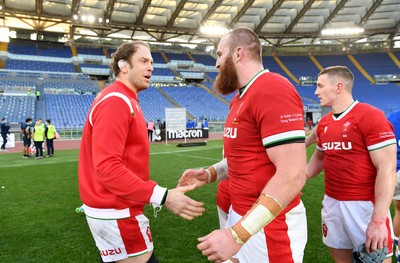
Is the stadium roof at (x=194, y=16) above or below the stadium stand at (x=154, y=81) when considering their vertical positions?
above

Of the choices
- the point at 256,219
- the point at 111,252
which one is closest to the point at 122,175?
the point at 111,252

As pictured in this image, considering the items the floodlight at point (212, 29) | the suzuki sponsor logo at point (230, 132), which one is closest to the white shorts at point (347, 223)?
the suzuki sponsor logo at point (230, 132)

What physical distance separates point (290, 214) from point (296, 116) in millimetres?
663

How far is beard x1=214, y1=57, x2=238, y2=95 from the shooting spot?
208 cm

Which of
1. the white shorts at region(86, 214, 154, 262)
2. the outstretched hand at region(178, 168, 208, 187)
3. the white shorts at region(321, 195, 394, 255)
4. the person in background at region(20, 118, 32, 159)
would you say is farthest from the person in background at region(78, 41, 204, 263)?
the person in background at region(20, 118, 32, 159)

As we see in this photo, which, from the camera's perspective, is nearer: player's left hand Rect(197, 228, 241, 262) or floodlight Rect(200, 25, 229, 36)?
player's left hand Rect(197, 228, 241, 262)

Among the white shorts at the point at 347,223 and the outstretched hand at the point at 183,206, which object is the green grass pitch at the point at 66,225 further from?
the outstretched hand at the point at 183,206

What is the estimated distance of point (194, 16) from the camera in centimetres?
3528

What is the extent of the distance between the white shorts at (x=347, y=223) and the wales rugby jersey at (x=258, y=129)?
2.96 ft

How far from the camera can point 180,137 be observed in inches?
935

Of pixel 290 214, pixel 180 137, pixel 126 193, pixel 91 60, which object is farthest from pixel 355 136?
pixel 91 60

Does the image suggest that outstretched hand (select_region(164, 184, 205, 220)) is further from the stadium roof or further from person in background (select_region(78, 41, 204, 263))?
the stadium roof

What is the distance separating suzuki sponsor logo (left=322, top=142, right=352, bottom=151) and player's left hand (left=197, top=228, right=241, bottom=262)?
160 centimetres

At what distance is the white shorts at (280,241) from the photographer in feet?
6.28
